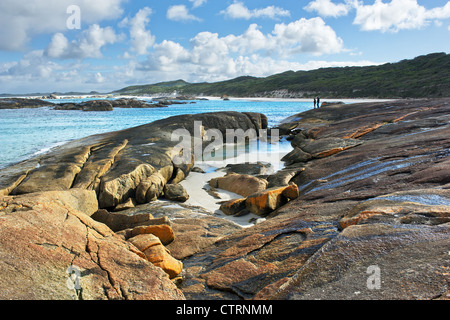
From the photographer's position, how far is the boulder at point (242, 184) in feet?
34.2

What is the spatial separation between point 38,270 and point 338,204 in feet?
17.2

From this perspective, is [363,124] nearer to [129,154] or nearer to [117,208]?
[129,154]

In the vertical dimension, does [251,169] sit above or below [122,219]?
below

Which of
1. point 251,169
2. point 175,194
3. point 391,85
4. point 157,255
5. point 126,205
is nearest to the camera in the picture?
point 157,255

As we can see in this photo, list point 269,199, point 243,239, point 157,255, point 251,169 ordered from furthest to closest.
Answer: point 251,169 < point 269,199 < point 243,239 < point 157,255

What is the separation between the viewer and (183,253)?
5566 mm

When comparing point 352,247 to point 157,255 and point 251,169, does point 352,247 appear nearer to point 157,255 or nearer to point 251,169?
point 157,255

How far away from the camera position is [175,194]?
1001 centimetres

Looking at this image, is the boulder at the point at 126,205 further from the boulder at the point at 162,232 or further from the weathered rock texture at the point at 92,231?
the boulder at the point at 162,232

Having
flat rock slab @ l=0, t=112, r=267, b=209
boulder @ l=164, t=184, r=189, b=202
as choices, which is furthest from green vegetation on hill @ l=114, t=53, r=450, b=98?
boulder @ l=164, t=184, r=189, b=202

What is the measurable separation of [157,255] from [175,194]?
5.40 meters

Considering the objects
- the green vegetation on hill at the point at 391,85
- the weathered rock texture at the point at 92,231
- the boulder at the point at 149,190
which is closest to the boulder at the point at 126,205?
the weathered rock texture at the point at 92,231

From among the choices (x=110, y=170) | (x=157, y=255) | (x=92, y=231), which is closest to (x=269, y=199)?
(x=157, y=255)
